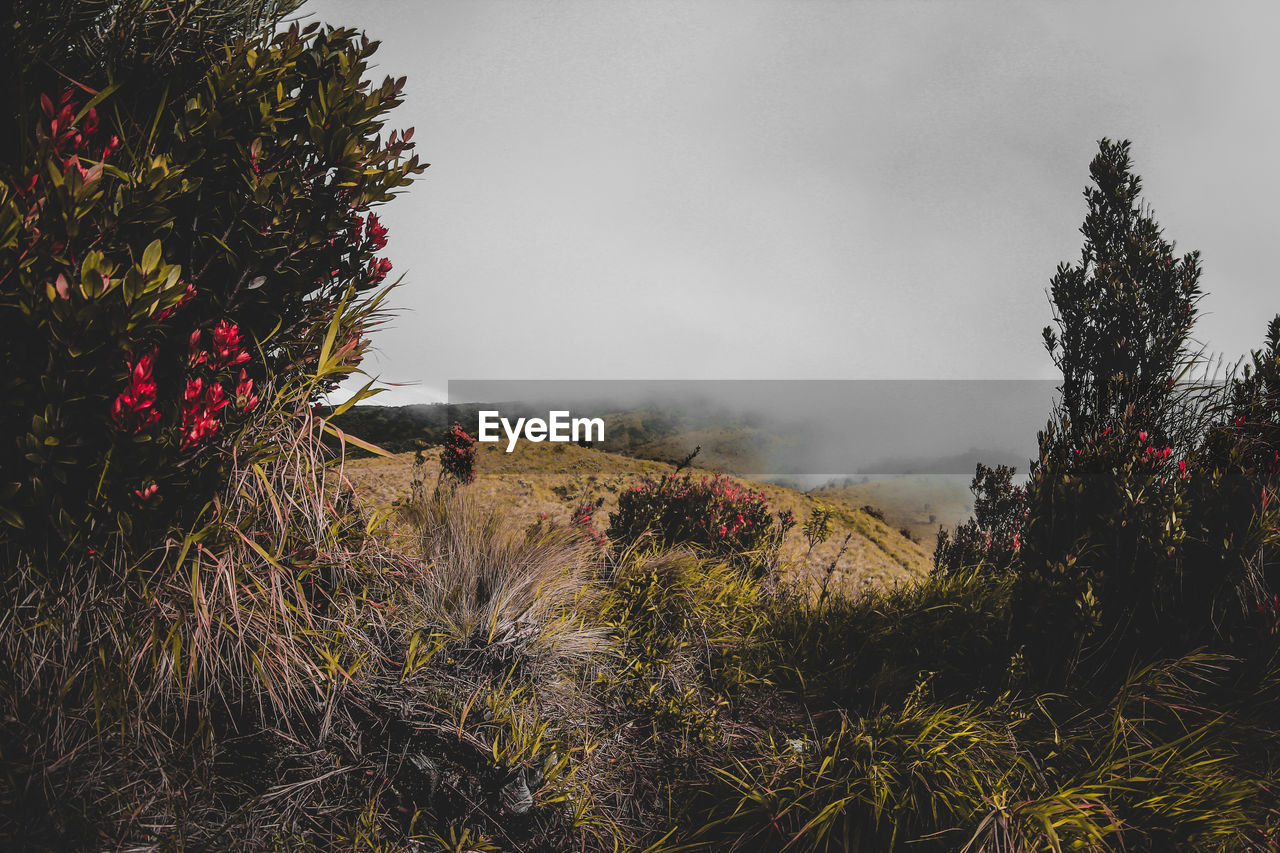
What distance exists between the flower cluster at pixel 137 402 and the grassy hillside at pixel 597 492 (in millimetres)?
5334

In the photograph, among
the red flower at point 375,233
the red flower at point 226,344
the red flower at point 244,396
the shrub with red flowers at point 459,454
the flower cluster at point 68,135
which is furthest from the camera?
the shrub with red flowers at point 459,454

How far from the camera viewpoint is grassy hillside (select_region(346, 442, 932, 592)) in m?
8.64

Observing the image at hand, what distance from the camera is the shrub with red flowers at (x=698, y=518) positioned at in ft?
20.6

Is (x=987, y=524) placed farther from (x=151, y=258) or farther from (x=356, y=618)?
(x=151, y=258)

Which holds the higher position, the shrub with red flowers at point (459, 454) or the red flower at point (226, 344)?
the red flower at point (226, 344)

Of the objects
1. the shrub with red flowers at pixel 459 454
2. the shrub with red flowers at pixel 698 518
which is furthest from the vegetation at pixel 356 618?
the shrub with red flowers at pixel 459 454

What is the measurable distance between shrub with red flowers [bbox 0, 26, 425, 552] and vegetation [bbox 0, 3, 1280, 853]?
0.06 ft

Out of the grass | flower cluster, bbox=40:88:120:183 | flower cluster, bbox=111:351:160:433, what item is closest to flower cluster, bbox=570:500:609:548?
the grass

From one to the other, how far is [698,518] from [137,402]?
15.5ft

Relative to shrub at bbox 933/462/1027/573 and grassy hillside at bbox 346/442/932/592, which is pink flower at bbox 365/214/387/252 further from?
shrub at bbox 933/462/1027/573

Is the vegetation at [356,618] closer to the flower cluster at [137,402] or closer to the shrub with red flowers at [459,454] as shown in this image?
the flower cluster at [137,402]

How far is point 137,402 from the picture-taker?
2502 millimetres

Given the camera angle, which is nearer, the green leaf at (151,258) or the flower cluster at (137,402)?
the green leaf at (151,258)

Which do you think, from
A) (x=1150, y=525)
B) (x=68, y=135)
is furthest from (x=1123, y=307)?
(x=68, y=135)
